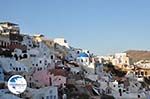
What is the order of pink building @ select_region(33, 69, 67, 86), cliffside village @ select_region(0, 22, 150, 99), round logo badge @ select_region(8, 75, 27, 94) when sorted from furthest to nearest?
pink building @ select_region(33, 69, 67, 86) < cliffside village @ select_region(0, 22, 150, 99) < round logo badge @ select_region(8, 75, 27, 94)

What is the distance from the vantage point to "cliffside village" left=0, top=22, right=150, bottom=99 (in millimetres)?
40219

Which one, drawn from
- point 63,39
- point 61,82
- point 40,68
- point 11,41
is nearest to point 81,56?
point 63,39

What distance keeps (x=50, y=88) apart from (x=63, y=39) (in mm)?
37009

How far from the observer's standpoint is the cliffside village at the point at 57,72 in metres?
40.2

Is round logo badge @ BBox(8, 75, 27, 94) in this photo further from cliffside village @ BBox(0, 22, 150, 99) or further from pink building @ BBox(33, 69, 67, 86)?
pink building @ BBox(33, 69, 67, 86)

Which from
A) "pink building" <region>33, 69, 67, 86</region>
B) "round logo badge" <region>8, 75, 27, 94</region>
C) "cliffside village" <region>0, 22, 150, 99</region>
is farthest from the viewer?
"pink building" <region>33, 69, 67, 86</region>

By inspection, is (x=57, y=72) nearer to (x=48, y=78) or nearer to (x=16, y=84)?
(x=48, y=78)

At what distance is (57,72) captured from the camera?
46.2 meters

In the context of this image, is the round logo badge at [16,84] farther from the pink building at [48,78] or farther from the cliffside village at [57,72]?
the pink building at [48,78]

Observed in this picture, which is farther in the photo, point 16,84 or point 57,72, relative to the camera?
point 57,72

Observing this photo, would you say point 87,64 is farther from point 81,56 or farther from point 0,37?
point 0,37

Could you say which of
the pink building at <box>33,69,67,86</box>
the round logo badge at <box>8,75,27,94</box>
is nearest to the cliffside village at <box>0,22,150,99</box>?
the pink building at <box>33,69,67,86</box>

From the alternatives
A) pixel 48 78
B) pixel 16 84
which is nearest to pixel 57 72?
pixel 48 78

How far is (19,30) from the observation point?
62.8 m
